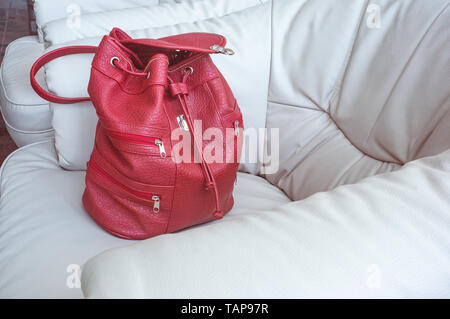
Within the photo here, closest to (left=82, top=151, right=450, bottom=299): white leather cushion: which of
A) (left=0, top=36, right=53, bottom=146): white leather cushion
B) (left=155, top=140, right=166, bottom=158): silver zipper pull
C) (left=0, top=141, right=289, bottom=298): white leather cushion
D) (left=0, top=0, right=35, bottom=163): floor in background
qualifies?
(left=0, top=141, right=289, bottom=298): white leather cushion

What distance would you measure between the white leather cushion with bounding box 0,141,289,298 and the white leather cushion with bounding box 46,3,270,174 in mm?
68

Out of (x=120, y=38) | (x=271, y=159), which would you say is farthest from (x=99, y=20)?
(x=271, y=159)

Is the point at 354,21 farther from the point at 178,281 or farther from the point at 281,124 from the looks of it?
the point at 178,281

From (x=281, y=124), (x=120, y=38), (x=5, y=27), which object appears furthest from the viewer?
(x=5, y=27)

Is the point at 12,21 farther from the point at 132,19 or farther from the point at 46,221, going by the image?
the point at 46,221

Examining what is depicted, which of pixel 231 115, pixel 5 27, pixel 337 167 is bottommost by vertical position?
pixel 5 27

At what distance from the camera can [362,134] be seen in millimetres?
771

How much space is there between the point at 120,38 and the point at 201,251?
0.51m

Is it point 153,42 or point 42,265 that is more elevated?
point 153,42

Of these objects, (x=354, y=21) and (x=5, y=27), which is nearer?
(x=354, y=21)

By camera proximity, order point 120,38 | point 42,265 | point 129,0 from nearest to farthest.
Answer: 1. point 42,265
2. point 120,38
3. point 129,0

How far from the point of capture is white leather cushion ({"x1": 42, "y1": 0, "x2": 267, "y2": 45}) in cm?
93

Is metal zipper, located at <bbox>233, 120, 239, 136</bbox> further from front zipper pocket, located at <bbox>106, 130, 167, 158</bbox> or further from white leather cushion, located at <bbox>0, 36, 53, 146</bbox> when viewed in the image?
white leather cushion, located at <bbox>0, 36, 53, 146</bbox>

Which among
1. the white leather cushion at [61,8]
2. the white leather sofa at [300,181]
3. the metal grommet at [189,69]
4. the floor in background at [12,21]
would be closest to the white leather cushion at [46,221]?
the white leather sofa at [300,181]
